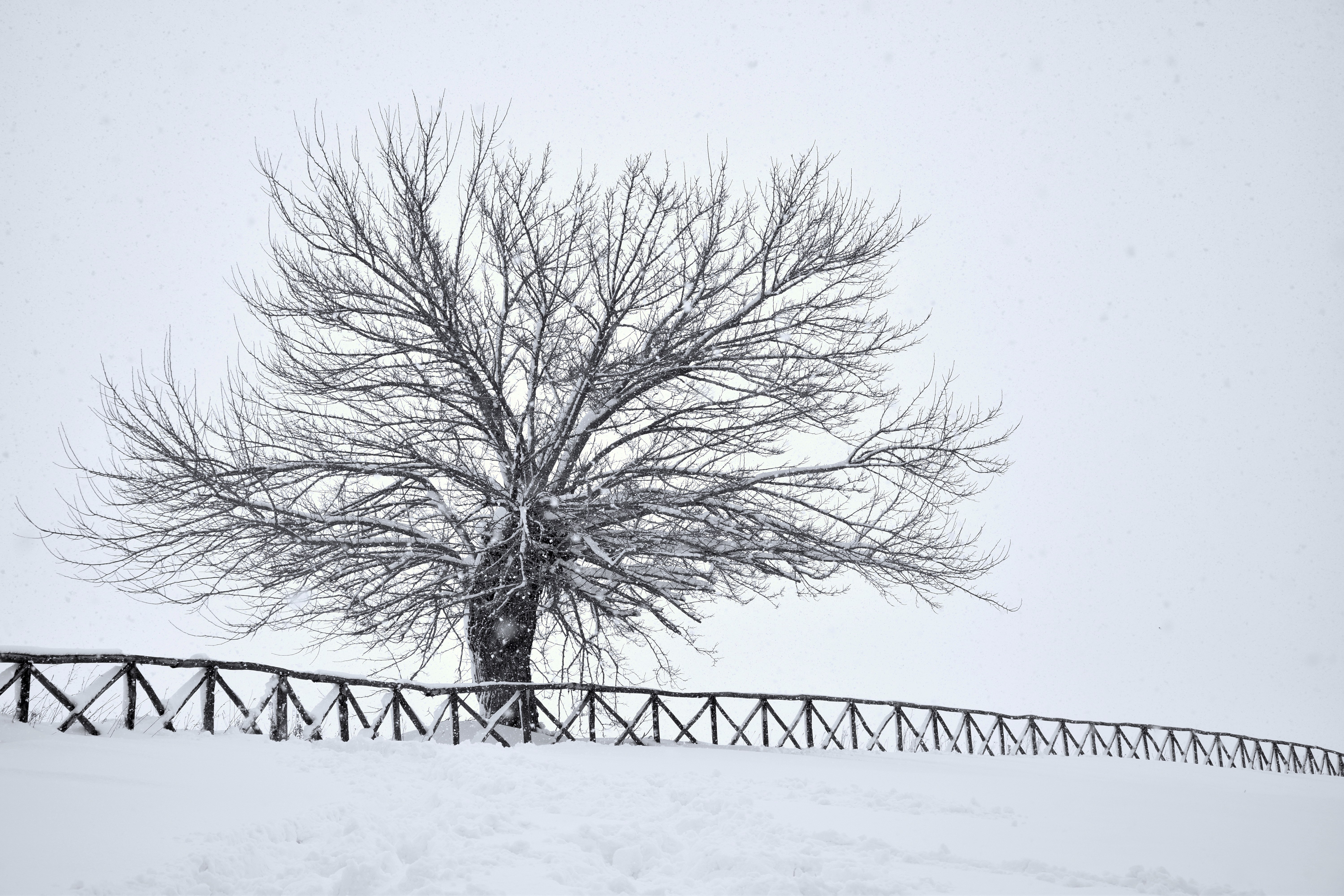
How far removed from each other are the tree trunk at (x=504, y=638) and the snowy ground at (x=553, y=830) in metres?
4.07

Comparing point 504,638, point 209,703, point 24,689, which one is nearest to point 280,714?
point 209,703

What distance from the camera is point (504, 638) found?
13.8 metres

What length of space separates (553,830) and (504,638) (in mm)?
7909

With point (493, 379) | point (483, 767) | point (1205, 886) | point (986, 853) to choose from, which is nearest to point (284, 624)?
point (493, 379)

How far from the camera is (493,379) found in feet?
41.3

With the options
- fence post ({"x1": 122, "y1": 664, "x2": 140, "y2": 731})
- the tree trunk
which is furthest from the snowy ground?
the tree trunk

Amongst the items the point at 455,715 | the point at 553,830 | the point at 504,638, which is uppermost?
the point at 504,638

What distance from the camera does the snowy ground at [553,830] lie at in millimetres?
4719

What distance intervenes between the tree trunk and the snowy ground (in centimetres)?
407

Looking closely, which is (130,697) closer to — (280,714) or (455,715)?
(280,714)

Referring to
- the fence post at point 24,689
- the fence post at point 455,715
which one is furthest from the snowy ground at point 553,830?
the fence post at point 455,715

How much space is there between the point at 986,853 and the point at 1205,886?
1.32 meters

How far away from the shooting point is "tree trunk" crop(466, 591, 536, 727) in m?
13.5

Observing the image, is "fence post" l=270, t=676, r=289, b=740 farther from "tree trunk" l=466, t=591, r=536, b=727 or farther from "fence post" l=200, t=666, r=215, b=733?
"tree trunk" l=466, t=591, r=536, b=727
